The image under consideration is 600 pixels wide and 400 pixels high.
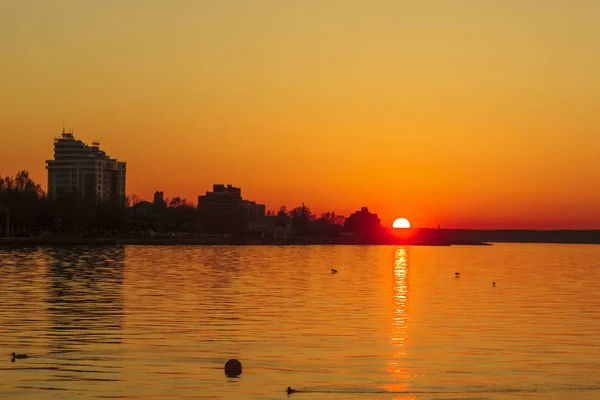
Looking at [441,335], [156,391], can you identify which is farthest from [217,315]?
[156,391]

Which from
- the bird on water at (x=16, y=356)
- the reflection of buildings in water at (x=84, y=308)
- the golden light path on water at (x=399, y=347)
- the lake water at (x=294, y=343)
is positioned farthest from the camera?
the reflection of buildings in water at (x=84, y=308)

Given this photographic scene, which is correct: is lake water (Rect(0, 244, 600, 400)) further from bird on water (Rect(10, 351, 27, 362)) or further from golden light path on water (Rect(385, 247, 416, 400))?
bird on water (Rect(10, 351, 27, 362))

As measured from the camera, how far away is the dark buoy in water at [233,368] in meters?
37.4

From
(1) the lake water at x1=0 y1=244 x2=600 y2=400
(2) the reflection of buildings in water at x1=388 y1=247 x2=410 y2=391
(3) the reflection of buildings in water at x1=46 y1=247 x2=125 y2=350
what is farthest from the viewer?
(3) the reflection of buildings in water at x1=46 y1=247 x2=125 y2=350

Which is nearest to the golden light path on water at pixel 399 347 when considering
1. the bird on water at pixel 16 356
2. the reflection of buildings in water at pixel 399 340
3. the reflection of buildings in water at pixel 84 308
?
the reflection of buildings in water at pixel 399 340

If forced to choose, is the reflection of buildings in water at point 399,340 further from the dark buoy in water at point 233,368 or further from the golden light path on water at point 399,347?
the dark buoy in water at point 233,368

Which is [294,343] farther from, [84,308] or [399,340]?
[84,308]

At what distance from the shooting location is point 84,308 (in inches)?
2525

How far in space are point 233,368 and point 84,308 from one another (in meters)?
29.3

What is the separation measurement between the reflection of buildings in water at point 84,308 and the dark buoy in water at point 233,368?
Answer: 31.0ft

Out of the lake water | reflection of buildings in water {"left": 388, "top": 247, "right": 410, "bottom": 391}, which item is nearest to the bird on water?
the lake water


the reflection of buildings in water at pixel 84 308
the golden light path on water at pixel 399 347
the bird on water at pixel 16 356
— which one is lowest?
the golden light path on water at pixel 399 347

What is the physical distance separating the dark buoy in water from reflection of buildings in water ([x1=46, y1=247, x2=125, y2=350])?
9.45 meters

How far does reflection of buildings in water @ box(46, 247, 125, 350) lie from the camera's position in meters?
47.3
